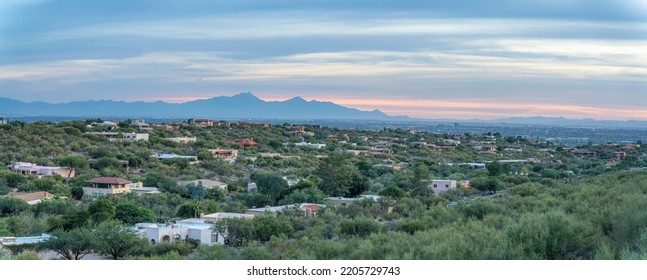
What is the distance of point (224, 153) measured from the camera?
51.9 meters

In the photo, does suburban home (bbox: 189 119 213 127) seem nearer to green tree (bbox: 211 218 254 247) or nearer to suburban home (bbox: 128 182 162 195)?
suburban home (bbox: 128 182 162 195)

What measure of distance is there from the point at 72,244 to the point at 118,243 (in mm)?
890

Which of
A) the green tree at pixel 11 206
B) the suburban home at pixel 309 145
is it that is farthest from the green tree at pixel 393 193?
the suburban home at pixel 309 145

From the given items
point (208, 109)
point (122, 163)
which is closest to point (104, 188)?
point (122, 163)

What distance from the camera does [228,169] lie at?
145 ft

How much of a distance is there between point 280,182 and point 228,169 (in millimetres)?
10731

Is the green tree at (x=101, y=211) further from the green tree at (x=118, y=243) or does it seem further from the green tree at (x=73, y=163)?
the green tree at (x=73, y=163)

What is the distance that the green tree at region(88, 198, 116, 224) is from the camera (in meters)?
21.9

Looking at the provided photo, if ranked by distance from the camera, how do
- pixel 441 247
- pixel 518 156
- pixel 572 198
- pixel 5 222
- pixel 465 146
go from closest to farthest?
1. pixel 441 247
2. pixel 572 198
3. pixel 5 222
4. pixel 518 156
5. pixel 465 146

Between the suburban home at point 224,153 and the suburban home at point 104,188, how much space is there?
17387mm

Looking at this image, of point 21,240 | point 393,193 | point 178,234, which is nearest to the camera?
point 21,240

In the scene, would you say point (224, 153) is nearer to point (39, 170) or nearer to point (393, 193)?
point (39, 170)

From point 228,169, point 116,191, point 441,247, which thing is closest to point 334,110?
point 228,169

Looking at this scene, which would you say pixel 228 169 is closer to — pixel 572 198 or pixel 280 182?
pixel 280 182
